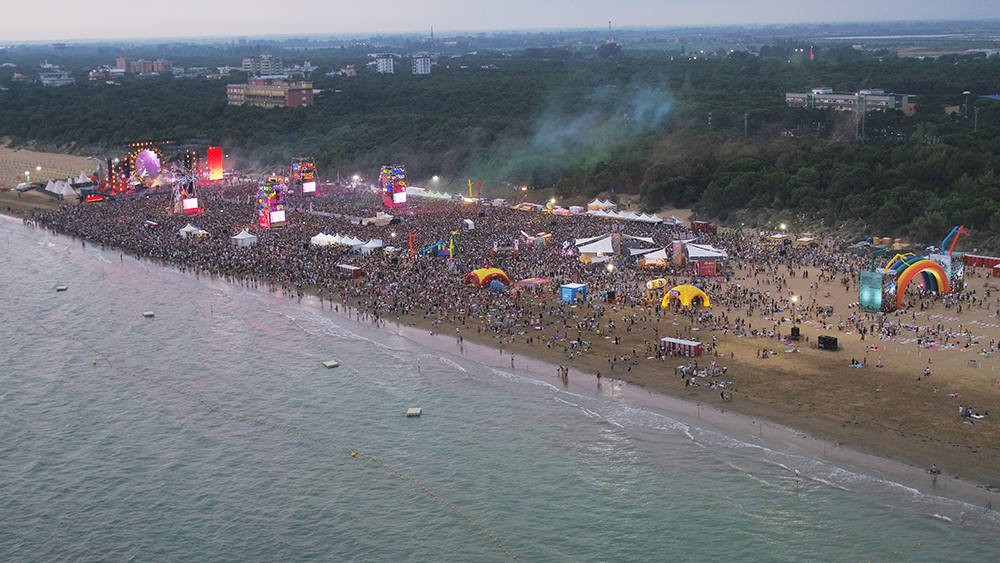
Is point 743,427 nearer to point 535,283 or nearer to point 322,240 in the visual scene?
point 535,283

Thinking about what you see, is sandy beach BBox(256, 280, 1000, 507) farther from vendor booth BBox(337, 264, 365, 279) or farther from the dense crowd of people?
vendor booth BBox(337, 264, 365, 279)

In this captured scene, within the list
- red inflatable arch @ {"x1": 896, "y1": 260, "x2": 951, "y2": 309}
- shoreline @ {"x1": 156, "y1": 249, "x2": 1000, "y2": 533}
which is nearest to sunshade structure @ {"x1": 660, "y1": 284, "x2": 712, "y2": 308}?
red inflatable arch @ {"x1": 896, "y1": 260, "x2": 951, "y2": 309}

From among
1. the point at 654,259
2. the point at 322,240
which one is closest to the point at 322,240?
the point at 322,240

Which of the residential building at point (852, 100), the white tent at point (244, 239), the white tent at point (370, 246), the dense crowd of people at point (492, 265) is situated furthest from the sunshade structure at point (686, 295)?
the residential building at point (852, 100)

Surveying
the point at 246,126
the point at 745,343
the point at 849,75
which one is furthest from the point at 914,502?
the point at 849,75

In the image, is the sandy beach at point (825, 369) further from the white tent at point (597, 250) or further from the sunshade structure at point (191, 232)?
the sunshade structure at point (191, 232)

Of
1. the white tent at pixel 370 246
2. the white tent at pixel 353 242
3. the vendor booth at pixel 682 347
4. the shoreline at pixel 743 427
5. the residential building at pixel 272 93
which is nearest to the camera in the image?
the shoreline at pixel 743 427
